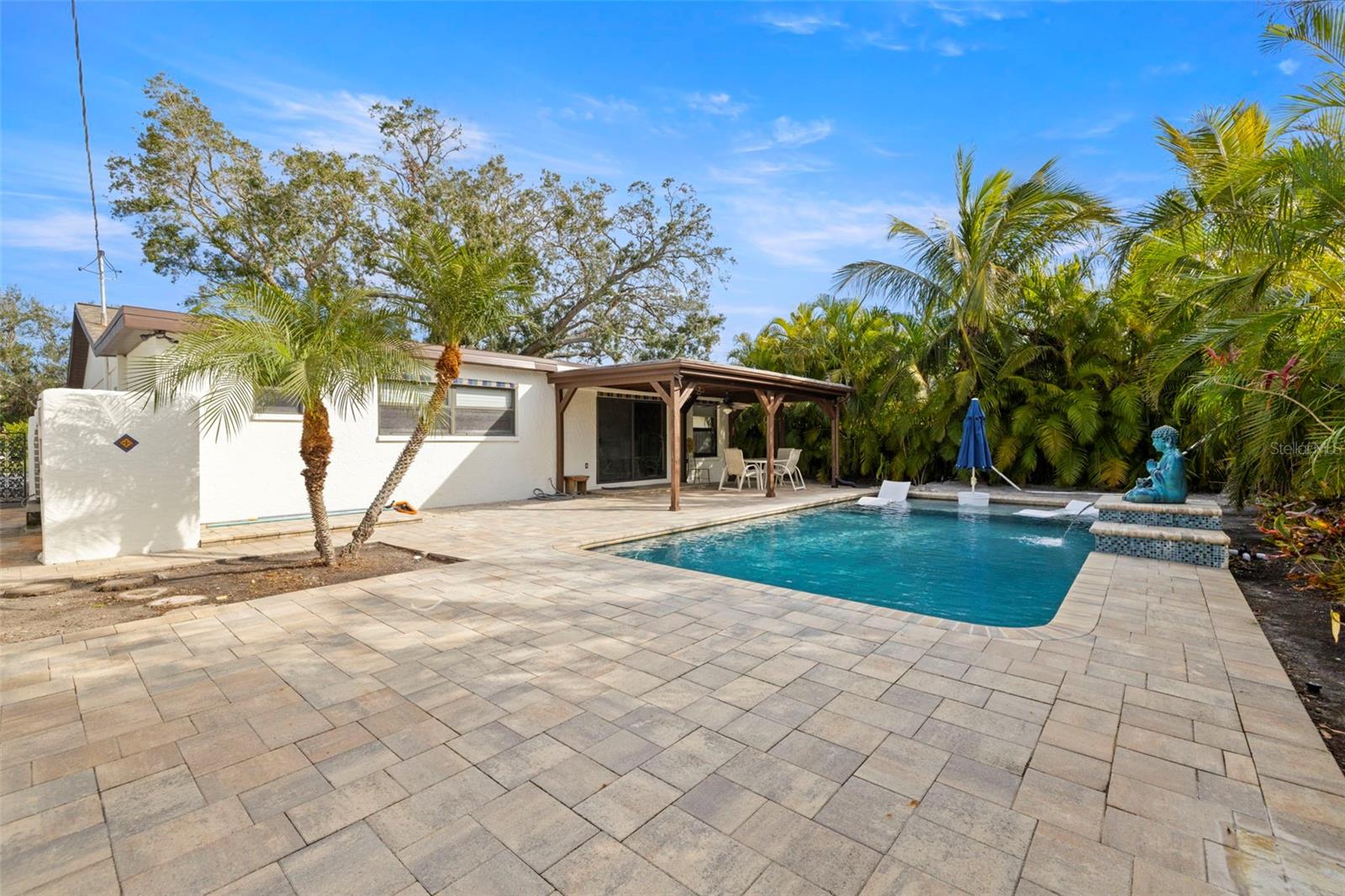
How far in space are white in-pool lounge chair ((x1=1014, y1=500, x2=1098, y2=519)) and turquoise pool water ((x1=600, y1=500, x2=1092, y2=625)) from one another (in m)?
0.17

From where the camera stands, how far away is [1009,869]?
5.74ft

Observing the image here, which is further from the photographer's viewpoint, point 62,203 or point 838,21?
point 62,203

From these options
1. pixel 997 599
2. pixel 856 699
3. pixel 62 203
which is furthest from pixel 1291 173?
pixel 62 203

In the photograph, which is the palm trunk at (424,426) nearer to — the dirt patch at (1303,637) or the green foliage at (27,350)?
the dirt patch at (1303,637)

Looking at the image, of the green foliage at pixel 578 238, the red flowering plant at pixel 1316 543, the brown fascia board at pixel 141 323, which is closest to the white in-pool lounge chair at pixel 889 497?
the red flowering plant at pixel 1316 543

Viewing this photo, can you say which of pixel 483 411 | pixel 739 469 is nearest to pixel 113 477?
pixel 483 411

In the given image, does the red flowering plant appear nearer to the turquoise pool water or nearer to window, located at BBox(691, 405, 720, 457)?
the turquoise pool water

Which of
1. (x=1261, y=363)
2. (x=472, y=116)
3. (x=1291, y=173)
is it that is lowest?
(x=1261, y=363)

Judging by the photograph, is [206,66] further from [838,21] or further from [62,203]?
[838,21]

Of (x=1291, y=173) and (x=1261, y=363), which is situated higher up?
(x=1291, y=173)

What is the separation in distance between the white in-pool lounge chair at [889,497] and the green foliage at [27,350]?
27845 mm

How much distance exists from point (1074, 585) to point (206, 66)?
14.2 metres

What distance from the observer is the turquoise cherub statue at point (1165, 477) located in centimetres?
657

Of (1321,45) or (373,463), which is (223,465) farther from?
(1321,45)
